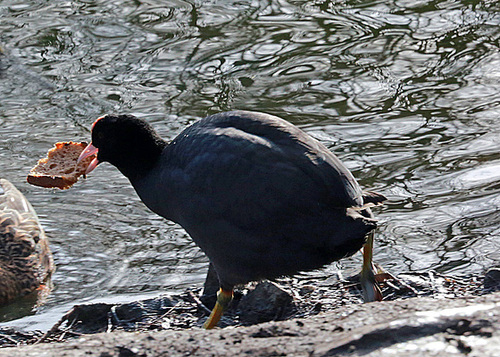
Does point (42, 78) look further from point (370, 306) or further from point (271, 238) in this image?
point (370, 306)

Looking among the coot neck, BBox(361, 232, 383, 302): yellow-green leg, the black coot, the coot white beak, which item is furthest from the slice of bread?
BBox(361, 232, 383, 302): yellow-green leg

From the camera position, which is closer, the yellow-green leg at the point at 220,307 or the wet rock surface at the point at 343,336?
the wet rock surface at the point at 343,336

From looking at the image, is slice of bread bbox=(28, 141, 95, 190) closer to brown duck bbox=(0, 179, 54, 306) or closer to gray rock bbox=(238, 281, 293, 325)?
brown duck bbox=(0, 179, 54, 306)

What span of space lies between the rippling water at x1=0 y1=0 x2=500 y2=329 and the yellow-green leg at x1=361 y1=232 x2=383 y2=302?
1104 millimetres

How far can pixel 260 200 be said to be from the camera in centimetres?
447

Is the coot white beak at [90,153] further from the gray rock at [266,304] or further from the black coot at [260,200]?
the gray rock at [266,304]

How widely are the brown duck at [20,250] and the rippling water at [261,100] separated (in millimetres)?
161

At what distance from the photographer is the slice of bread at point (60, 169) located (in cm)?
590

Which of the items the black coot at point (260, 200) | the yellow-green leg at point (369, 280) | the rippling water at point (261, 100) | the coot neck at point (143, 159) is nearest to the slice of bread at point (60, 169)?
the coot neck at point (143, 159)

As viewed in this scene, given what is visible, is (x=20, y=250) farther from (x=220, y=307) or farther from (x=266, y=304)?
(x=266, y=304)

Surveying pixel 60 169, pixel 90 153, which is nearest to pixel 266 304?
pixel 90 153

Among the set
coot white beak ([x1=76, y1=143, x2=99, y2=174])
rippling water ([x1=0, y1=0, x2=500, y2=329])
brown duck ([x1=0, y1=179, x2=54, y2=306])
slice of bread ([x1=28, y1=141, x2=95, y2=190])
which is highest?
coot white beak ([x1=76, y1=143, x2=99, y2=174])

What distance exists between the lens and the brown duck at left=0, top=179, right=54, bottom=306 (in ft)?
21.8

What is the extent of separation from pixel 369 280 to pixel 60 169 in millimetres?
2347
